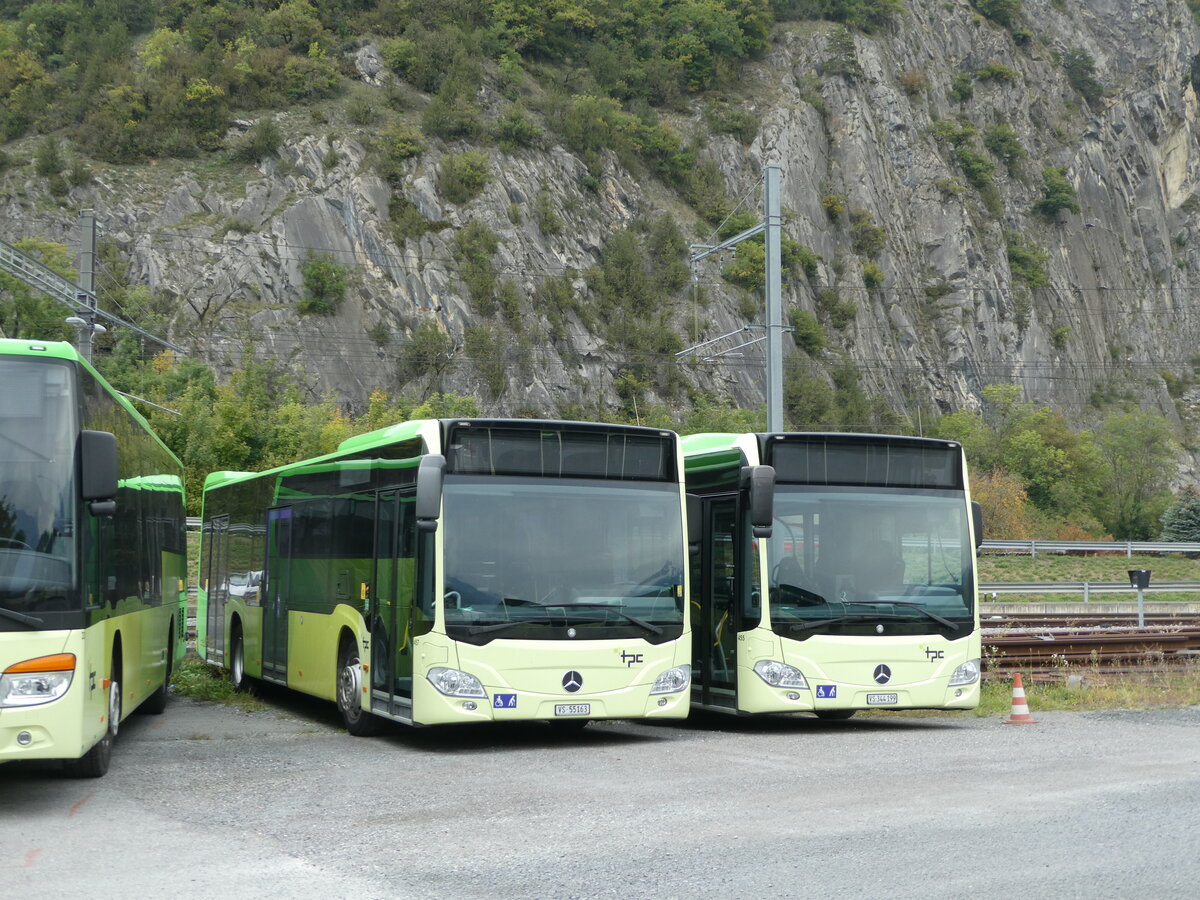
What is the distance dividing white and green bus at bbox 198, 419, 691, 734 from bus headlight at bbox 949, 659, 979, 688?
2750 mm

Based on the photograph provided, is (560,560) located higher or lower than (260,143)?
lower

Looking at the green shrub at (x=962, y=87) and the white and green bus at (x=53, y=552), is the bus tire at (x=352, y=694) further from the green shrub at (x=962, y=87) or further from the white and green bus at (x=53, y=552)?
the green shrub at (x=962, y=87)

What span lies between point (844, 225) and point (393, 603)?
307ft

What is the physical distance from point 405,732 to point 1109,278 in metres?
116

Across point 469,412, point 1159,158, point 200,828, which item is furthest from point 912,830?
point 1159,158

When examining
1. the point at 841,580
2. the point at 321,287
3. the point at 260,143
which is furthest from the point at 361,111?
the point at 841,580

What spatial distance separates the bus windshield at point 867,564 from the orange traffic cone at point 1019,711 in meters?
1.28

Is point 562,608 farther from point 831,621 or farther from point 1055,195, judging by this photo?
point 1055,195

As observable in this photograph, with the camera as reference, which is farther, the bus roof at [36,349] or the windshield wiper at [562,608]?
the windshield wiper at [562,608]

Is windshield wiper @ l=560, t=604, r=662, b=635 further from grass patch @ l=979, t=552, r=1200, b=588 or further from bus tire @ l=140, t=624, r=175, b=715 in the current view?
grass patch @ l=979, t=552, r=1200, b=588

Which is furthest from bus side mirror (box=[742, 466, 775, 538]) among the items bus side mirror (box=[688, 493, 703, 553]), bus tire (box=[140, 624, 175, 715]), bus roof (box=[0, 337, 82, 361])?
bus tire (box=[140, 624, 175, 715])

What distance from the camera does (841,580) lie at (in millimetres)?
12719

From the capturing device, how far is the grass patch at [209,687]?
1703cm

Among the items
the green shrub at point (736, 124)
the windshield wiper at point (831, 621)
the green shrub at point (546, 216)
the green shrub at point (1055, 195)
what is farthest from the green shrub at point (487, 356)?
the windshield wiper at point (831, 621)
